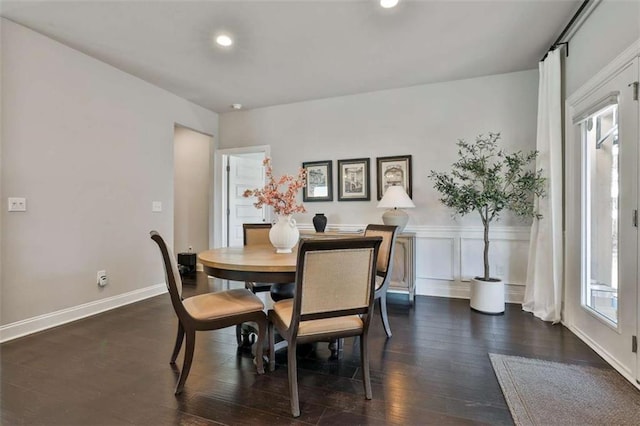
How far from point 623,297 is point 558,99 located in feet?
6.20

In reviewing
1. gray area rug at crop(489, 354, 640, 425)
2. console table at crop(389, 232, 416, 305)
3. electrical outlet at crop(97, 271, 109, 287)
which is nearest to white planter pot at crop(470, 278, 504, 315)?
console table at crop(389, 232, 416, 305)

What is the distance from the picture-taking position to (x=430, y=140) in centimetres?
381

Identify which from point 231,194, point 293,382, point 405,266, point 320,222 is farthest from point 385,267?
point 231,194

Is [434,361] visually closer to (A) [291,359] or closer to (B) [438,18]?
(A) [291,359]

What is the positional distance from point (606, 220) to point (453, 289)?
1758mm

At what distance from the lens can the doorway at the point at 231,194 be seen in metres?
4.96

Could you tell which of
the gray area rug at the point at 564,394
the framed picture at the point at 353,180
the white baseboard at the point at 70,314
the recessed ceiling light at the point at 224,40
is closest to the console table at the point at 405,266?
the framed picture at the point at 353,180

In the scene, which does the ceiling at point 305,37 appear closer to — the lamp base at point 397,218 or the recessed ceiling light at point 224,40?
the recessed ceiling light at point 224,40

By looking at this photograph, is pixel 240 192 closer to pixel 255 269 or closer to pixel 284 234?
pixel 284 234

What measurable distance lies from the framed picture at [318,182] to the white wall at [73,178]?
1.95 m

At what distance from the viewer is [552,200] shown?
2879mm

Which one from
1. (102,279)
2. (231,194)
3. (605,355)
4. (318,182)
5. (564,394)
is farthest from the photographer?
(231,194)

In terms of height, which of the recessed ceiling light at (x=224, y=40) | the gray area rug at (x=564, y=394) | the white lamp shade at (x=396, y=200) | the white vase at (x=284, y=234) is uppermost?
the recessed ceiling light at (x=224, y=40)

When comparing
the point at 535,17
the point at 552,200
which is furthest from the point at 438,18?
the point at 552,200
